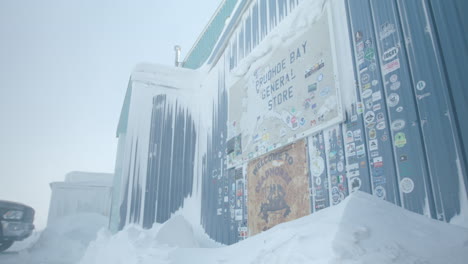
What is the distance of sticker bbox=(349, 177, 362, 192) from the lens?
2.21m

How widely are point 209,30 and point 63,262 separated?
5.34 metres

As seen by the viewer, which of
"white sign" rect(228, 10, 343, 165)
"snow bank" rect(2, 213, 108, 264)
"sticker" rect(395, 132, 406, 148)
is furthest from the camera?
"snow bank" rect(2, 213, 108, 264)

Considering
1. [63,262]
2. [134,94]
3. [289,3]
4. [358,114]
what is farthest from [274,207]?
[63,262]

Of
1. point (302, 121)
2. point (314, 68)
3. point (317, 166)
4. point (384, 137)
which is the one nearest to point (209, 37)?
point (314, 68)

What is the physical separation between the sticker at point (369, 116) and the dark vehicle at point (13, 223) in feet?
20.4

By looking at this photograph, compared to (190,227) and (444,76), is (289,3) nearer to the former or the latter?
(444,76)

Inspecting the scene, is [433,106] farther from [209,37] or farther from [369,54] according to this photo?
[209,37]

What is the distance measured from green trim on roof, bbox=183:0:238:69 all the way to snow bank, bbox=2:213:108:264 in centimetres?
482

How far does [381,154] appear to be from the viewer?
208 cm

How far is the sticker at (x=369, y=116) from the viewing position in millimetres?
2157

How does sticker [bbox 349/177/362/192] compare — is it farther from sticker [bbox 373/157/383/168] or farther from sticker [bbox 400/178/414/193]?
sticker [bbox 400/178/414/193]

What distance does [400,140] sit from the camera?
1.96 meters

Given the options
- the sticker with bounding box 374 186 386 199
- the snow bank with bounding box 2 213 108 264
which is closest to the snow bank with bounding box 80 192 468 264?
the sticker with bounding box 374 186 386 199

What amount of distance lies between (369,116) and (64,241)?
817cm
